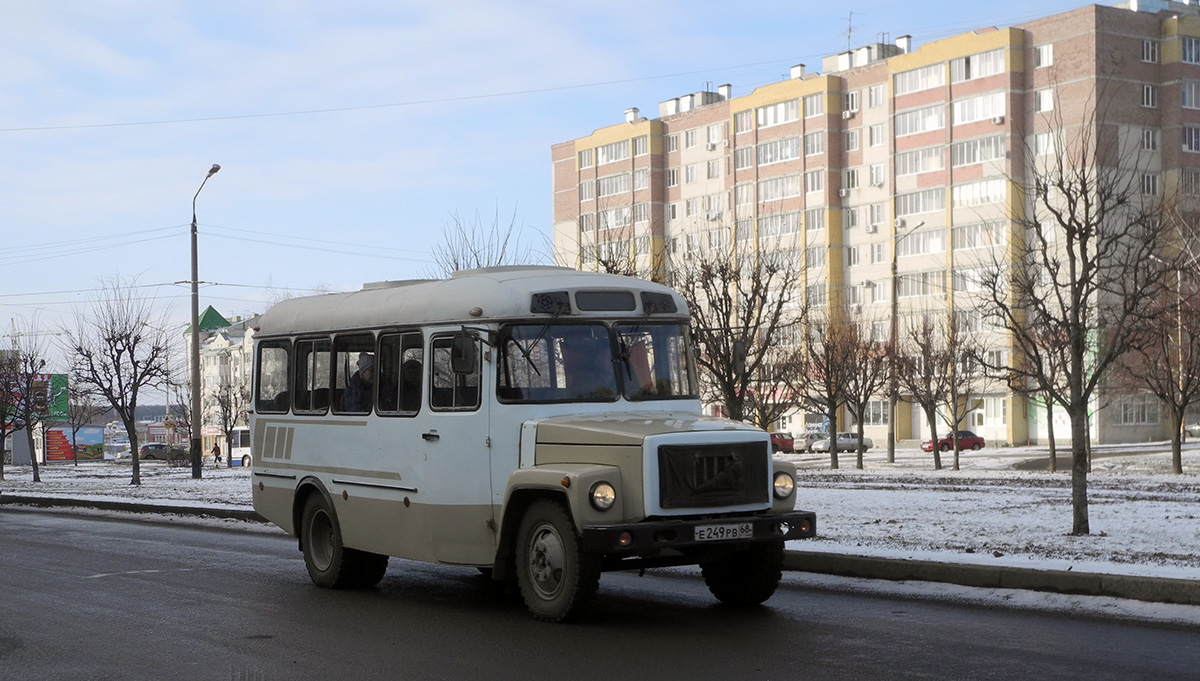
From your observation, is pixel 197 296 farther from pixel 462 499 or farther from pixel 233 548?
pixel 462 499

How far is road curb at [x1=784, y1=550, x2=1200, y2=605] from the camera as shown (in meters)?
10.2

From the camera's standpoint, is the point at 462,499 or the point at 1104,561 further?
the point at 1104,561

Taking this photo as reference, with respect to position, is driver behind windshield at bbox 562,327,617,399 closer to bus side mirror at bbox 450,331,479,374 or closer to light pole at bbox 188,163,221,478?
bus side mirror at bbox 450,331,479,374

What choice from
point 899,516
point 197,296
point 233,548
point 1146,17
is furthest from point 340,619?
point 1146,17

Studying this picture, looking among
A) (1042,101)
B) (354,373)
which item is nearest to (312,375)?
(354,373)

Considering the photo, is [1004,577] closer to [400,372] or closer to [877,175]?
[400,372]

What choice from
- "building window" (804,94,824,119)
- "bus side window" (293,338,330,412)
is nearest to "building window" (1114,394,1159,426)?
"building window" (804,94,824,119)

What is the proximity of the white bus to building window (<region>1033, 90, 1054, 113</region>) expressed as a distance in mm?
70237

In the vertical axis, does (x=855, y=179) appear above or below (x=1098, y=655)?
above

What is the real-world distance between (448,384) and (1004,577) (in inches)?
196

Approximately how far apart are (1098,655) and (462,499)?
501 cm

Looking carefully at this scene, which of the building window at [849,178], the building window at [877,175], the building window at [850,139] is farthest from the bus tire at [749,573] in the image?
the building window at [850,139]

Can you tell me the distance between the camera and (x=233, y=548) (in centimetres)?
1695

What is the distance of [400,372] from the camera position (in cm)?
1170
